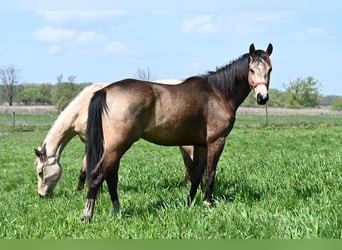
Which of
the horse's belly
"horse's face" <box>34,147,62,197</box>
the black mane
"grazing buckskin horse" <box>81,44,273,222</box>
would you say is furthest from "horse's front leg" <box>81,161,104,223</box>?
"horse's face" <box>34,147,62,197</box>

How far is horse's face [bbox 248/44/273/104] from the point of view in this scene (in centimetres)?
531

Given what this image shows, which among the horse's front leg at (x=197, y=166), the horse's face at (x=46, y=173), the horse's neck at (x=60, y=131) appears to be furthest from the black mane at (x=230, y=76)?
the horse's face at (x=46, y=173)

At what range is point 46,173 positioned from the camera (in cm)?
698

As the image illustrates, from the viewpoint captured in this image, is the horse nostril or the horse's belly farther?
the horse nostril

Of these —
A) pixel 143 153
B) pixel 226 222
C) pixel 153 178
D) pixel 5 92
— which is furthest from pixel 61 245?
pixel 5 92

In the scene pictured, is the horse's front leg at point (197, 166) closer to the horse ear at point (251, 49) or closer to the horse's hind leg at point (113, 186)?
the horse's hind leg at point (113, 186)

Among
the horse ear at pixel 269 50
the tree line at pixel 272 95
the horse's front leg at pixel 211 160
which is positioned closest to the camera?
the horse's front leg at pixel 211 160

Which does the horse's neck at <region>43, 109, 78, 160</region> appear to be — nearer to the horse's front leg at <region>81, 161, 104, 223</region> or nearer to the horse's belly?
the horse's belly

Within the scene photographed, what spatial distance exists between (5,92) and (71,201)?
6855 cm

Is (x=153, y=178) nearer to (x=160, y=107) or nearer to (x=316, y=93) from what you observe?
(x=160, y=107)

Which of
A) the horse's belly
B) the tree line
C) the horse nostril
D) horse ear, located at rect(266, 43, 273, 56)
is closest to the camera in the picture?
the horse's belly

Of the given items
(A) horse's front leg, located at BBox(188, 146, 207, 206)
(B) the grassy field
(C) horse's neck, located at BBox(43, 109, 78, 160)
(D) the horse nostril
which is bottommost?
(B) the grassy field

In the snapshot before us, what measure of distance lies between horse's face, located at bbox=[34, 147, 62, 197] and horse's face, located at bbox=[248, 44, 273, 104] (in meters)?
3.63

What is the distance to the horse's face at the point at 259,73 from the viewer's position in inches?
209
